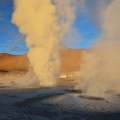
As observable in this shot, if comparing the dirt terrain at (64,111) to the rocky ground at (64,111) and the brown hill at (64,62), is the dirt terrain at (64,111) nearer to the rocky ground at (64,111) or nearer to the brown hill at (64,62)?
→ the rocky ground at (64,111)

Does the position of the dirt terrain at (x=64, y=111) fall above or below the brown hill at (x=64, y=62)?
below

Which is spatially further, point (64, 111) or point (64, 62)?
point (64, 62)

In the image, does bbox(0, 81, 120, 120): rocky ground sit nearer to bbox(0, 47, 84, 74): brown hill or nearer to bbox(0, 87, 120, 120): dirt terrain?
bbox(0, 87, 120, 120): dirt terrain

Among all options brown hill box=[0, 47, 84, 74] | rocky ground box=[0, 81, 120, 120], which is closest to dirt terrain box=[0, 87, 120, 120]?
rocky ground box=[0, 81, 120, 120]

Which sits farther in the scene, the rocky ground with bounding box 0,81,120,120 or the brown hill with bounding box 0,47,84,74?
the brown hill with bounding box 0,47,84,74

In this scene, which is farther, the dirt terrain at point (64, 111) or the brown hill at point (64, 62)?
the brown hill at point (64, 62)

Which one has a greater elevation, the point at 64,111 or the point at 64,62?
the point at 64,62

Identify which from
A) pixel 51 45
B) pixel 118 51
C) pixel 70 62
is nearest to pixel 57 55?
pixel 51 45

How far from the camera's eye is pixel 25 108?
54.0 ft

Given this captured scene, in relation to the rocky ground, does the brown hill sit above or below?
above

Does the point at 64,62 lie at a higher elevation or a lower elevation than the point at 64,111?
higher

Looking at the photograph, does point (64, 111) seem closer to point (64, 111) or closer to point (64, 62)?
point (64, 111)

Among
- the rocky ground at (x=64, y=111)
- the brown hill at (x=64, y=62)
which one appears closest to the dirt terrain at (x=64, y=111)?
the rocky ground at (x=64, y=111)

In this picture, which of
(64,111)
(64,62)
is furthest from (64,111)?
(64,62)
